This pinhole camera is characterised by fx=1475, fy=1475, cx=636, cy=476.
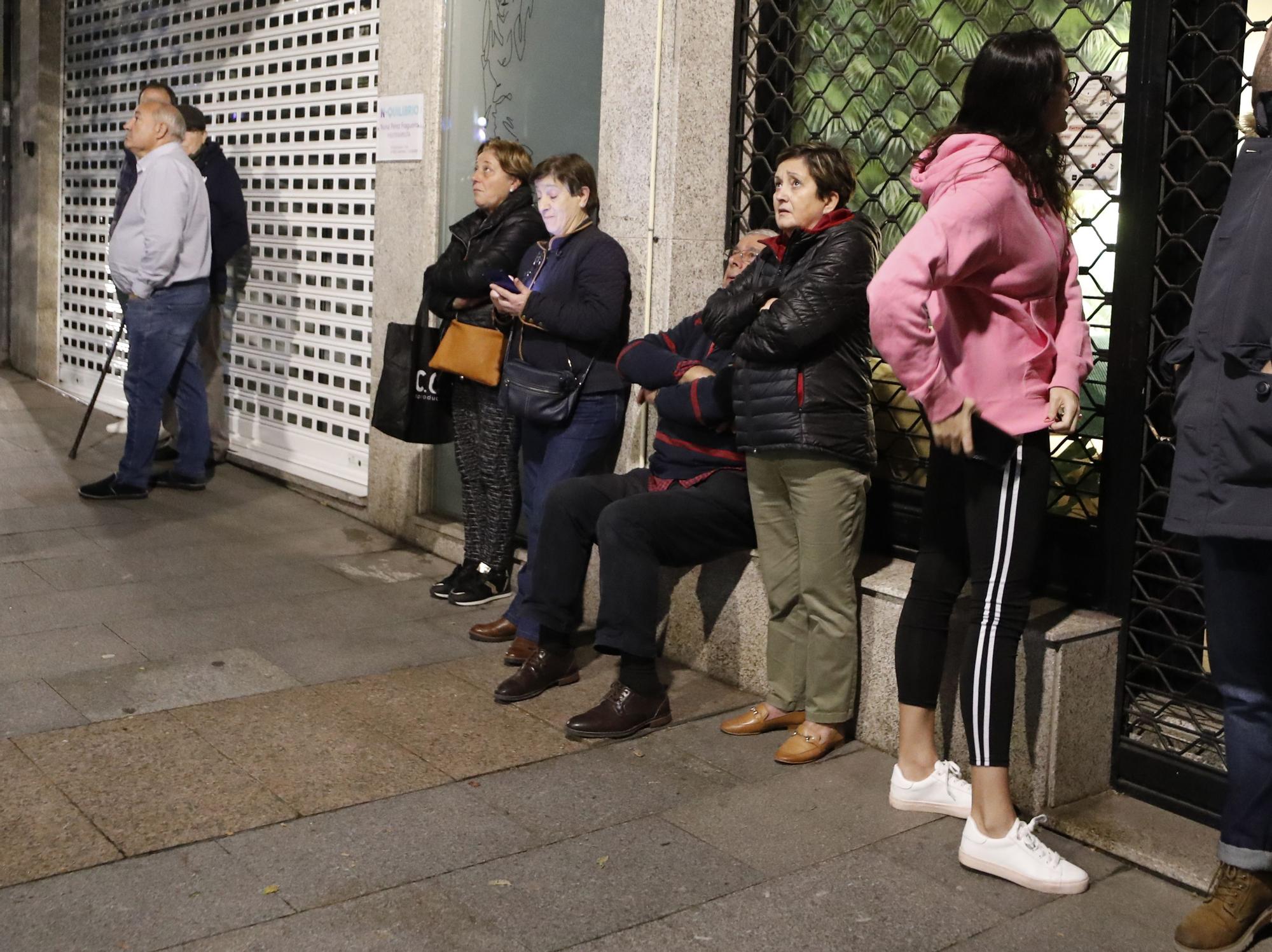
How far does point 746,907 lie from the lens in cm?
371

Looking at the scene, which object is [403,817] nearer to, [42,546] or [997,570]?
[997,570]

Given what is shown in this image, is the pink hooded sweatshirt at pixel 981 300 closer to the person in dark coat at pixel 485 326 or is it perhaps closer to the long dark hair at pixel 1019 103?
the long dark hair at pixel 1019 103

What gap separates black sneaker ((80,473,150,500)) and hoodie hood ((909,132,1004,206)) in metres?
5.77

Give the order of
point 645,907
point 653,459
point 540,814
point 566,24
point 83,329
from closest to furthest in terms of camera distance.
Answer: point 645,907, point 540,814, point 653,459, point 566,24, point 83,329

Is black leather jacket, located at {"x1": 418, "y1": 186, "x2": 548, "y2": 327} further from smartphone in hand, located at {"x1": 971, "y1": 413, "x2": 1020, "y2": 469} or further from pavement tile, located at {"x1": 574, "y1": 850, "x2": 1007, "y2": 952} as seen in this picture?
pavement tile, located at {"x1": 574, "y1": 850, "x2": 1007, "y2": 952}

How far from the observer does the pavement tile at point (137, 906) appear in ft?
11.3

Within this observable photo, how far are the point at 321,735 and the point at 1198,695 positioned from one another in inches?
109

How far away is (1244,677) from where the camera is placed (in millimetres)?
3482

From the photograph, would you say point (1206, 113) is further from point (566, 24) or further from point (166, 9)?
point (166, 9)

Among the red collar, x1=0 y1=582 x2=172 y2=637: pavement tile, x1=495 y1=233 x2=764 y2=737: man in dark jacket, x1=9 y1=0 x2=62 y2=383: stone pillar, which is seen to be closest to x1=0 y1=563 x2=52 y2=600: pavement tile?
x1=0 y1=582 x2=172 y2=637: pavement tile

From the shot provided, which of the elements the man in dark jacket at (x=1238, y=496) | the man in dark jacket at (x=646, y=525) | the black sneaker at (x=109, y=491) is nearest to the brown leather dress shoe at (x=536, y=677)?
the man in dark jacket at (x=646, y=525)

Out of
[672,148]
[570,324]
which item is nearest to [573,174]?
[672,148]

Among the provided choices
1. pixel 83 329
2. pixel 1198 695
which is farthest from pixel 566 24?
pixel 83 329

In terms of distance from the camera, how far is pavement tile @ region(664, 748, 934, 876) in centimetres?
408
